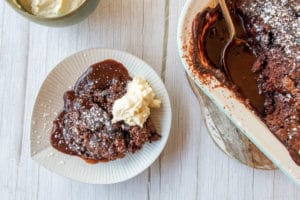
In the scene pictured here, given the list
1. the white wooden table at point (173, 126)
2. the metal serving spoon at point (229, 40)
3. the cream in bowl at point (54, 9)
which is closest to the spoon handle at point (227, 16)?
the metal serving spoon at point (229, 40)

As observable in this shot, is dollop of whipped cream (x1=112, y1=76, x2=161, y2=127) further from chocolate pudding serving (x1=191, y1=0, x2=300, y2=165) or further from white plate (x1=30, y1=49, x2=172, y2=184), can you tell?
chocolate pudding serving (x1=191, y1=0, x2=300, y2=165)

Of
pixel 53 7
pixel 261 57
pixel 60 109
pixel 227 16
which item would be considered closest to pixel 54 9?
pixel 53 7

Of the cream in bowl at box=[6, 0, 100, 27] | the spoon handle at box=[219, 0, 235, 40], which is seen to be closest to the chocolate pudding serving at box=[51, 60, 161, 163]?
the cream in bowl at box=[6, 0, 100, 27]

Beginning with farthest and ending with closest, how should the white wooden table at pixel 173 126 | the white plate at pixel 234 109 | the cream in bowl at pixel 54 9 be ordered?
the white wooden table at pixel 173 126
the cream in bowl at pixel 54 9
the white plate at pixel 234 109

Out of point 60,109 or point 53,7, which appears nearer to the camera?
point 53,7

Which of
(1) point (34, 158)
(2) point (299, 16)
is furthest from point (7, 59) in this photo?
(2) point (299, 16)

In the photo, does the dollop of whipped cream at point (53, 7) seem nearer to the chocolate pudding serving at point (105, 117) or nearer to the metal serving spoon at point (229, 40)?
the chocolate pudding serving at point (105, 117)

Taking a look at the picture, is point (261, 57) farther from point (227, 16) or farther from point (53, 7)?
point (53, 7)
